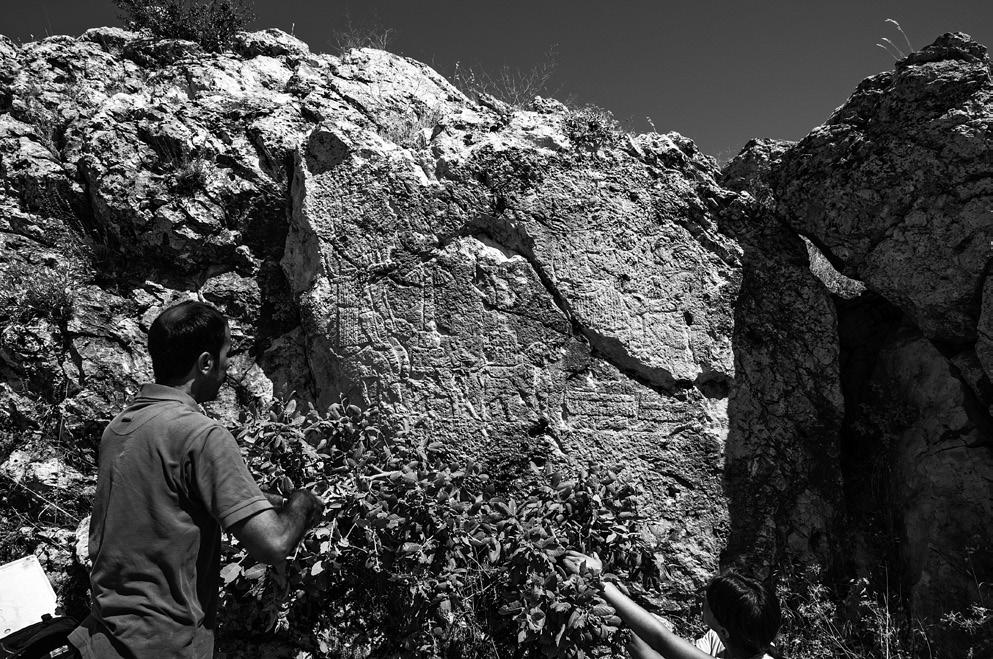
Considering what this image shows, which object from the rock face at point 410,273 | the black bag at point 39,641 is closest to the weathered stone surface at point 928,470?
the rock face at point 410,273

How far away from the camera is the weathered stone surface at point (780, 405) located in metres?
4.44

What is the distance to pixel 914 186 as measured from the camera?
4805 millimetres

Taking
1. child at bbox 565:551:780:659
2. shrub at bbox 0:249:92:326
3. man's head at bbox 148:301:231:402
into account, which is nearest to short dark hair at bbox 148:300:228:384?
man's head at bbox 148:301:231:402

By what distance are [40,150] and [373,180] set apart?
128 inches

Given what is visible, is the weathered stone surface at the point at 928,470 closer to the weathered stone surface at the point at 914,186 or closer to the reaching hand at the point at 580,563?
the weathered stone surface at the point at 914,186

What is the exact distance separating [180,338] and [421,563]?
1.80 metres

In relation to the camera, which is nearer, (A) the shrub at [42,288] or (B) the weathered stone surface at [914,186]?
(B) the weathered stone surface at [914,186]

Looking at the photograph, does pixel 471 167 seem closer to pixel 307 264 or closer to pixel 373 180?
pixel 373 180

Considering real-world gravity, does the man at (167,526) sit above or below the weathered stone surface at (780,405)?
below

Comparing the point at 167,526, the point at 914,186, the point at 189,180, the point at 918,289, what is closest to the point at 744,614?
the point at 167,526

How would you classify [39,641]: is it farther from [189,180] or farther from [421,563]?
[189,180]

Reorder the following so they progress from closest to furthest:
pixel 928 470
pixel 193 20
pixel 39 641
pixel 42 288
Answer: pixel 39 641, pixel 928 470, pixel 42 288, pixel 193 20

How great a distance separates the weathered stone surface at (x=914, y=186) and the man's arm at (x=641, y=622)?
3.30m

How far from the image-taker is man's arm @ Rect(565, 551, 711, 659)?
2.87 meters
